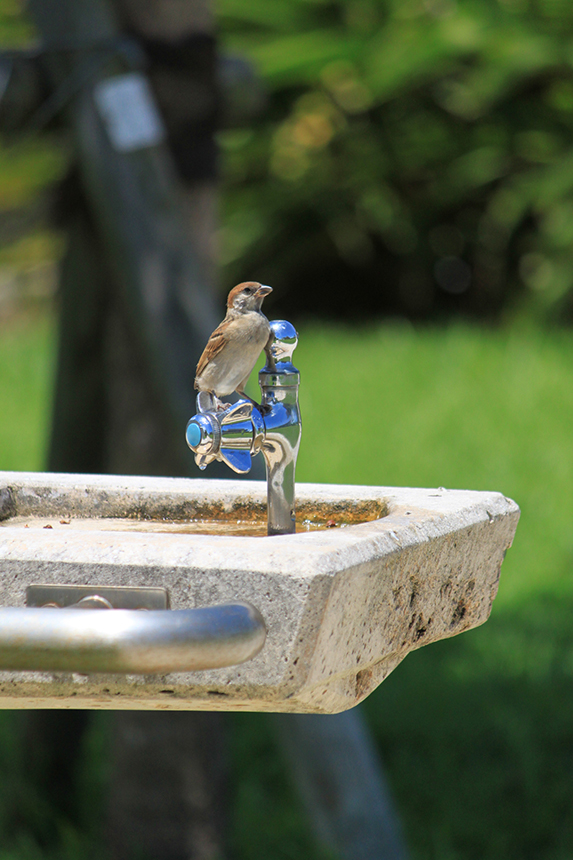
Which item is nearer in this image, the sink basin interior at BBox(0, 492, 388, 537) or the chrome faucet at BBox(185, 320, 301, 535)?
the chrome faucet at BBox(185, 320, 301, 535)

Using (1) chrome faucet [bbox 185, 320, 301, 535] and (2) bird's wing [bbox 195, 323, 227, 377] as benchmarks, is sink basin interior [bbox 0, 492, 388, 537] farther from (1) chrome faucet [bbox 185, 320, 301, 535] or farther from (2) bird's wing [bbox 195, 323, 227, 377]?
(2) bird's wing [bbox 195, 323, 227, 377]

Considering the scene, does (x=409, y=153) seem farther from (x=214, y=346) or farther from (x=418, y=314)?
(x=214, y=346)

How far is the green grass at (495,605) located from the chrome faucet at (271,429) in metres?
1.37

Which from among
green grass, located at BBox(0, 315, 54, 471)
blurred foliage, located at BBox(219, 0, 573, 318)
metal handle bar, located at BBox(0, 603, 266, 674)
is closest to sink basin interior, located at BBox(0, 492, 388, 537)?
metal handle bar, located at BBox(0, 603, 266, 674)

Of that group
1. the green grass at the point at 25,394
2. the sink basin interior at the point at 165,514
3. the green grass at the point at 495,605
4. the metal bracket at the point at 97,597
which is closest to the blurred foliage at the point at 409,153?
the green grass at the point at 495,605

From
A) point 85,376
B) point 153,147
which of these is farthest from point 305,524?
point 85,376

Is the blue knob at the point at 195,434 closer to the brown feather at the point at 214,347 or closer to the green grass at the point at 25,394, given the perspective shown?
the brown feather at the point at 214,347

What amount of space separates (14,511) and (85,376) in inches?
58.0

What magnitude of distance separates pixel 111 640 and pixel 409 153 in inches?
252

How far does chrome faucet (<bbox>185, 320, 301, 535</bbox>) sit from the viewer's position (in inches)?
52.3

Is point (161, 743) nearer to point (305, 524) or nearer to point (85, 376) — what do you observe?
point (85, 376)

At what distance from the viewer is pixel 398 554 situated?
1.18 metres

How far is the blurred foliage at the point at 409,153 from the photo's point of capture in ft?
20.4

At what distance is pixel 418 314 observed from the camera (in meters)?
7.88
